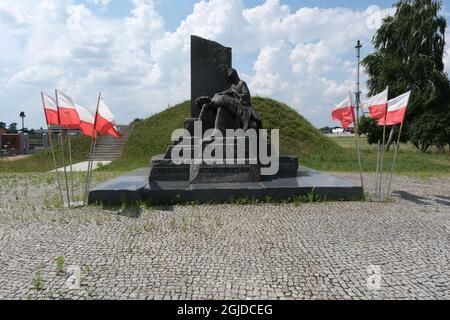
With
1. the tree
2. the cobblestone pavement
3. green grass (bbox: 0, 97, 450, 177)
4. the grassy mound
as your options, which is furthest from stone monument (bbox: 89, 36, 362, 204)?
the tree

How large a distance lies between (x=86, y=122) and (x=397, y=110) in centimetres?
649

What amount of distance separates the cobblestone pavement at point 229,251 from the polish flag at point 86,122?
5.11 ft

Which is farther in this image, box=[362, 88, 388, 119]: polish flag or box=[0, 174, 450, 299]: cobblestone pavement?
box=[362, 88, 388, 119]: polish flag

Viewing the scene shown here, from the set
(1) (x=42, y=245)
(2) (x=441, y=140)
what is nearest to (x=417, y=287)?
(1) (x=42, y=245)

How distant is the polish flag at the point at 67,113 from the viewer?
6.90 metres

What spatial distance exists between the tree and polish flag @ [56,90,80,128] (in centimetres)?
2402

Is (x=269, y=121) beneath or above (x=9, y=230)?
above

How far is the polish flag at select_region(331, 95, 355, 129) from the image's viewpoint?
7.74 meters

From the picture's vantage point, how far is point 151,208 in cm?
683

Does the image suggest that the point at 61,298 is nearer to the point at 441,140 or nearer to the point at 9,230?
the point at 9,230

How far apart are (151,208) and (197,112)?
4.33m
